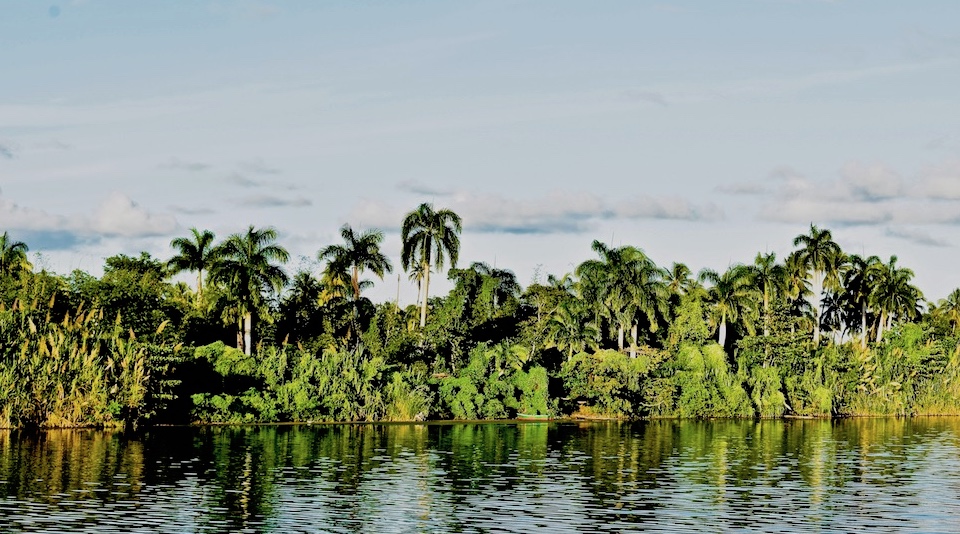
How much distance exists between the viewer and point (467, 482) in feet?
156

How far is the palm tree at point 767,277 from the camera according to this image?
107m

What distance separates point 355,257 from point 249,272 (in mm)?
20222

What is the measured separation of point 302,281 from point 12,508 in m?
63.9

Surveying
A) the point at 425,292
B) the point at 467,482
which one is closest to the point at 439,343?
the point at 425,292

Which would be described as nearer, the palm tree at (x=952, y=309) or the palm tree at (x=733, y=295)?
the palm tree at (x=733, y=295)

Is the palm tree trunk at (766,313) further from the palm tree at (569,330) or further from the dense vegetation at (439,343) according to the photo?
the palm tree at (569,330)

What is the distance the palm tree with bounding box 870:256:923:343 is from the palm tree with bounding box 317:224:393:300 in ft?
152

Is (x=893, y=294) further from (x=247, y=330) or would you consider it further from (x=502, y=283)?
(x=247, y=330)

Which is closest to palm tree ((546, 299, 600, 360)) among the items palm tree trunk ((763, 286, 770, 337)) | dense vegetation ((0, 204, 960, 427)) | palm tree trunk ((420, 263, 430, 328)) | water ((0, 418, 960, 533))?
dense vegetation ((0, 204, 960, 427))

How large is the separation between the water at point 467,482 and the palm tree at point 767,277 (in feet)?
109

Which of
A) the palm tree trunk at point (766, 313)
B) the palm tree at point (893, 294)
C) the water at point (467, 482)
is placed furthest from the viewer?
the palm tree at point (893, 294)

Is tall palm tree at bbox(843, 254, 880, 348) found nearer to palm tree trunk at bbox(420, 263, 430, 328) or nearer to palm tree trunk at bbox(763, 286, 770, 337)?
palm tree trunk at bbox(763, 286, 770, 337)

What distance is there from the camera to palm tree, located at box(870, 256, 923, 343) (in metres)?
117

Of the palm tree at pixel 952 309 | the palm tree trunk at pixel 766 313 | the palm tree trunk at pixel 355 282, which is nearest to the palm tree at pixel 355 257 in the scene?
the palm tree trunk at pixel 355 282
